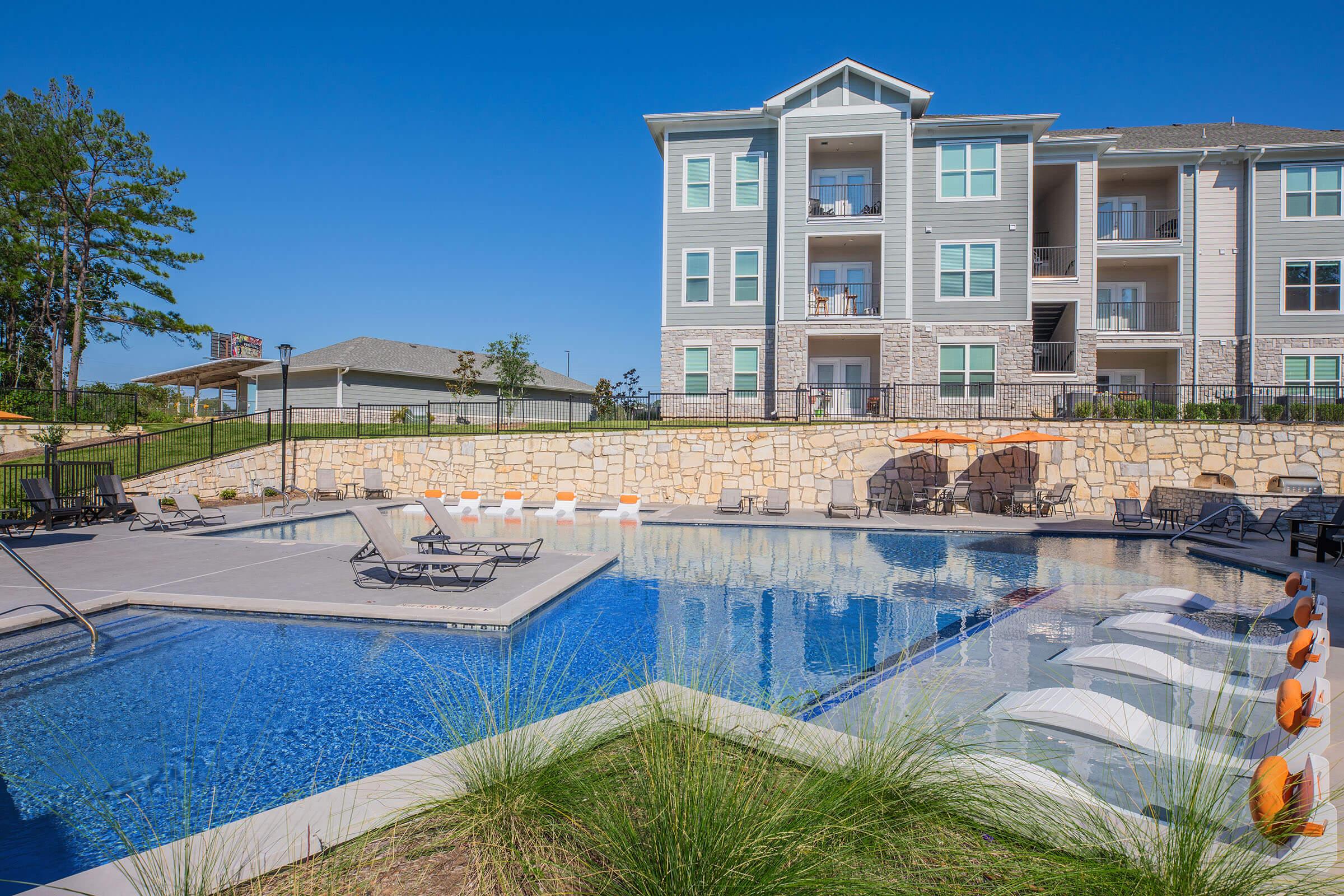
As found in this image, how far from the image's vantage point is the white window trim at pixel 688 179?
78.6ft

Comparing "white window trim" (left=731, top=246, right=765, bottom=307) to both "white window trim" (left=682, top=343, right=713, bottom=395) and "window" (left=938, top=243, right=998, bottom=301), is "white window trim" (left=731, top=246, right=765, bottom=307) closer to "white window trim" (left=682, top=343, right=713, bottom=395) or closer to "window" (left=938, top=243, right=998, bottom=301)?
"white window trim" (left=682, top=343, right=713, bottom=395)

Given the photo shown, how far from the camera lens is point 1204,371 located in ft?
77.3

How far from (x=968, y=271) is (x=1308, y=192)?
11.5 meters

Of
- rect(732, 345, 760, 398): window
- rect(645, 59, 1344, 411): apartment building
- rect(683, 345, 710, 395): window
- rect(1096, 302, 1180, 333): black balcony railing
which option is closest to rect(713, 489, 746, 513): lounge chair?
rect(645, 59, 1344, 411): apartment building

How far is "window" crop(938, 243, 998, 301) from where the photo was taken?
75.5ft

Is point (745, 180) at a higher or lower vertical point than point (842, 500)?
higher

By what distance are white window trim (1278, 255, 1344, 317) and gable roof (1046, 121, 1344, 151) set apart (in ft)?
10.5

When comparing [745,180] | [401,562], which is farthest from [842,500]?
[745,180]

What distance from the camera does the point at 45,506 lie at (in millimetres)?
12875

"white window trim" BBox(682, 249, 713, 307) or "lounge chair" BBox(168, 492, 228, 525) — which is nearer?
"lounge chair" BBox(168, 492, 228, 525)

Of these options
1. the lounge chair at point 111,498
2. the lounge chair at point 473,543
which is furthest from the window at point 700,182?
the lounge chair at point 111,498

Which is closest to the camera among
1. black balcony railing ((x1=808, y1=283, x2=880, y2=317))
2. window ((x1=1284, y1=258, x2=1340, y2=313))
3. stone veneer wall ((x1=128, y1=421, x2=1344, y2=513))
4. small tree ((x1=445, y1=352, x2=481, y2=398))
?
stone veneer wall ((x1=128, y1=421, x2=1344, y2=513))

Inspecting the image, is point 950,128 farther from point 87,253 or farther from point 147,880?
point 87,253

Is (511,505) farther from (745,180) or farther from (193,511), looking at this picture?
(745,180)
